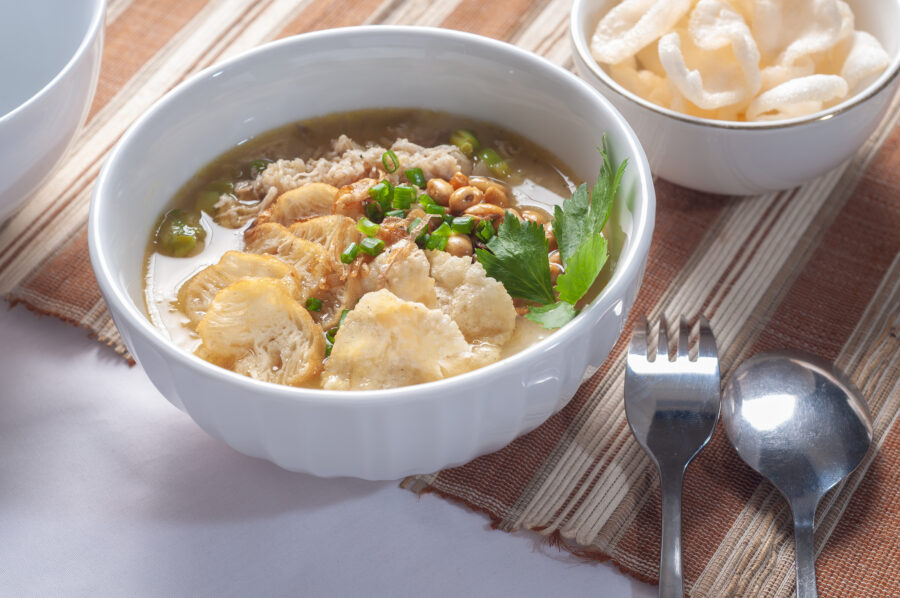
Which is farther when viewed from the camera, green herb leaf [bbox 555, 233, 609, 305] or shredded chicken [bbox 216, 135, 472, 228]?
shredded chicken [bbox 216, 135, 472, 228]

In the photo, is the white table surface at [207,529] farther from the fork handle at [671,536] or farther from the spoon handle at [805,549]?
the spoon handle at [805,549]

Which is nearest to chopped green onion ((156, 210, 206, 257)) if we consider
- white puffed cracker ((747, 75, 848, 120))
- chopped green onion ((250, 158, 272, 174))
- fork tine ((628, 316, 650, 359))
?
chopped green onion ((250, 158, 272, 174))

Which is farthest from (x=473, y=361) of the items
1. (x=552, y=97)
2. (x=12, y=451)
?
(x=12, y=451)

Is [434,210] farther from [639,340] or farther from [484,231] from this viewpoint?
[639,340]

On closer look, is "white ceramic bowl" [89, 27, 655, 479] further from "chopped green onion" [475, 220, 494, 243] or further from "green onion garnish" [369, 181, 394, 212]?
"green onion garnish" [369, 181, 394, 212]

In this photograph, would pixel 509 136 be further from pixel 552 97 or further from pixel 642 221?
pixel 642 221

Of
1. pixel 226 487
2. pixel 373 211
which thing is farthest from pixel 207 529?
pixel 373 211
